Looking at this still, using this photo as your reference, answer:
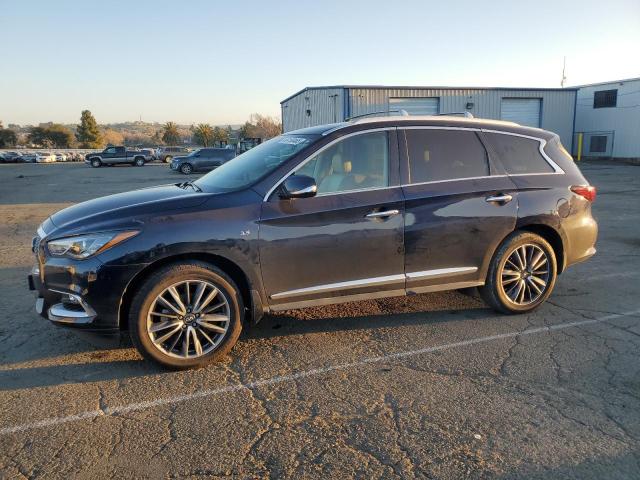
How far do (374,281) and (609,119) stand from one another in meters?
39.7

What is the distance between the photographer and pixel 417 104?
32.0 m

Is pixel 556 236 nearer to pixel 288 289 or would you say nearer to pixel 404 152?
pixel 404 152

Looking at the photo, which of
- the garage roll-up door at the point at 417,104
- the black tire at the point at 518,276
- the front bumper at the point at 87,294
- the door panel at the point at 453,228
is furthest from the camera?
the garage roll-up door at the point at 417,104

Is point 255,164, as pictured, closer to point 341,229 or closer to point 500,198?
point 341,229

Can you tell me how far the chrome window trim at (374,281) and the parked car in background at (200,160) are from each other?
94.4 ft

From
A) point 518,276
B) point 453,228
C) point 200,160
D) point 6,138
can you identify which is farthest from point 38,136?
point 518,276

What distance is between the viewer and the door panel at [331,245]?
12.6ft

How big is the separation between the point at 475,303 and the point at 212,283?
2.91 m

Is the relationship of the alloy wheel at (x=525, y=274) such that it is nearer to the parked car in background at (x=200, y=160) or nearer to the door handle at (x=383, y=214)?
the door handle at (x=383, y=214)

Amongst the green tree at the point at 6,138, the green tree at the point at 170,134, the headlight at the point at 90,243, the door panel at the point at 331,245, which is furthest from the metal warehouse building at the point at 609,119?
the green tree at the point at 6,138

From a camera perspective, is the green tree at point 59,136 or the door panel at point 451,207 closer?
the door panel at point 451,207

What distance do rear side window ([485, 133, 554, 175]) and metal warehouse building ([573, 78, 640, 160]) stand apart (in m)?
35.6

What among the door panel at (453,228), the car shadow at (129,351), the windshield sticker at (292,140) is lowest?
the car shadow at (129,351)

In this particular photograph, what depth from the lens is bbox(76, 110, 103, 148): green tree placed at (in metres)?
93.7
